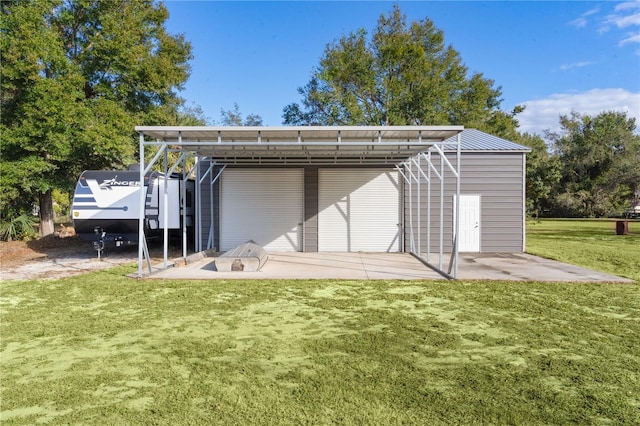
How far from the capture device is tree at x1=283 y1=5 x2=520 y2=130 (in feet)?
83.4

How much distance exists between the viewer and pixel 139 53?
46.7ft

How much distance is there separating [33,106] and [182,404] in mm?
12952

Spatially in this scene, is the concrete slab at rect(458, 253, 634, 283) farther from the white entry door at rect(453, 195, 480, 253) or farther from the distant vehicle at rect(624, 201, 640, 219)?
the distant vehicle at rect(624, 201, 640, 219)

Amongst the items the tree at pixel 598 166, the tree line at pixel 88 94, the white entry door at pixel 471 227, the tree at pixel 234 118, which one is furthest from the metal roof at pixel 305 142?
the tree at pixel 598 166

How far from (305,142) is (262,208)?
574cm

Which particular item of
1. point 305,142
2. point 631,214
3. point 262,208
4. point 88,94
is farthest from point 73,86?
point 631,214

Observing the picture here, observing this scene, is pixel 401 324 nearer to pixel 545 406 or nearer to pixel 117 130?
pixel 545 406

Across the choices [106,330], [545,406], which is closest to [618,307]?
[545,406]

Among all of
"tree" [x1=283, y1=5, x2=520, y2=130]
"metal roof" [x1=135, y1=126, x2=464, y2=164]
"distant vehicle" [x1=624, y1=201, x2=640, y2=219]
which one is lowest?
"distant vehicle" [x1=624, y1=201, x2=640, y2=219]

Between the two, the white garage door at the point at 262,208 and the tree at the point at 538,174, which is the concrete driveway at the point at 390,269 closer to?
the white garage door at the point at 262,208

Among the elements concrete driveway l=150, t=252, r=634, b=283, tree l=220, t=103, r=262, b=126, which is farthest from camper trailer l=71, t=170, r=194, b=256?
tree l=220, t=103, r=262, b=126

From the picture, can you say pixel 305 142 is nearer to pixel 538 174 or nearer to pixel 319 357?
pixel 319 357

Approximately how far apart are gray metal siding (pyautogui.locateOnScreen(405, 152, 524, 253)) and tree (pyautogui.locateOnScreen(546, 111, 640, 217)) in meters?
32.1

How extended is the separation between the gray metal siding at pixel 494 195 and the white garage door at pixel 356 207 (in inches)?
49.2
